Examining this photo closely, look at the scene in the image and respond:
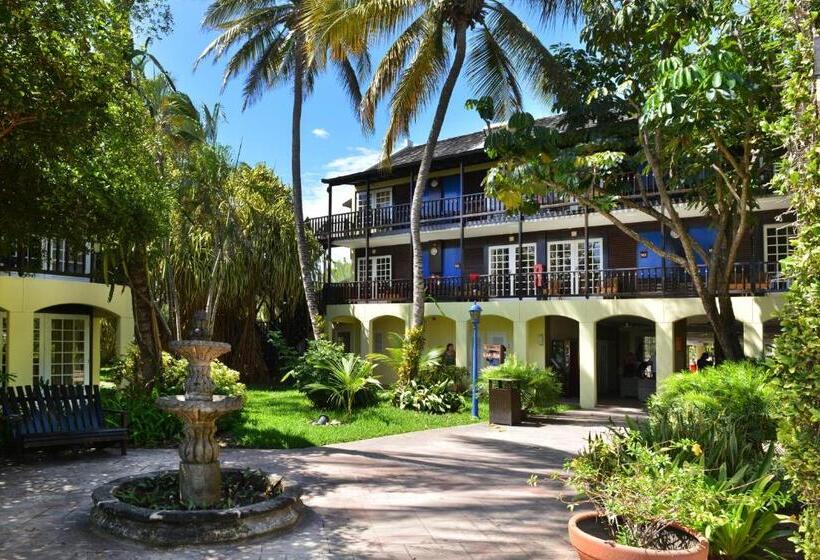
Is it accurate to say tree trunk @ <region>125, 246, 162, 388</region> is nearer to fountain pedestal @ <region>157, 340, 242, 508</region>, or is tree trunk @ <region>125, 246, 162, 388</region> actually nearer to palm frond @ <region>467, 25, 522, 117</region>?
fountain pedestal @ <region>157, 340, 242, 508</region>

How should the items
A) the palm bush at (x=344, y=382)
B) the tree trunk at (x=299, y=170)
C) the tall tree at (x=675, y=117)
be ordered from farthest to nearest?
the tree trunk at (x=299, y=170) < the palm bush at (x=344, y=382) < the tall tree at (x=675, y=117)

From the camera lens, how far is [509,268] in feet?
72.7

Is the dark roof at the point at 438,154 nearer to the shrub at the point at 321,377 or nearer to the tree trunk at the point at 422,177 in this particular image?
the tree trunk at the point at 422,177

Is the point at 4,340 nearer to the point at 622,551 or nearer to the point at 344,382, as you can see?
the point at 344,382

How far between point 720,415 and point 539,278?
11.6 metres

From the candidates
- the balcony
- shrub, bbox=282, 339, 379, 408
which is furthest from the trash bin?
the balcony

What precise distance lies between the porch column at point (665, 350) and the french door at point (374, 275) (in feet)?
31.0

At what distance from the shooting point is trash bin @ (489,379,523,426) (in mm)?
13898

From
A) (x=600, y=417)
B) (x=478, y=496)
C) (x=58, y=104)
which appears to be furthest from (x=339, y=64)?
(x=478, y=496)

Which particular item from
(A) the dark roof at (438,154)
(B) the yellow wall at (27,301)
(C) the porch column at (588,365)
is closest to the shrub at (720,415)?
(C) the porch column at (588,365)

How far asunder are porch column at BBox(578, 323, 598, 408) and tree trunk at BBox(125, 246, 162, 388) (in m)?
11.1

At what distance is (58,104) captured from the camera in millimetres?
6750

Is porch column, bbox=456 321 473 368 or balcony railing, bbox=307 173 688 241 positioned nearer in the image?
balcony railing, bbox=307 173 688 241

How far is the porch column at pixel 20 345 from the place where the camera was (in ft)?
43.6
